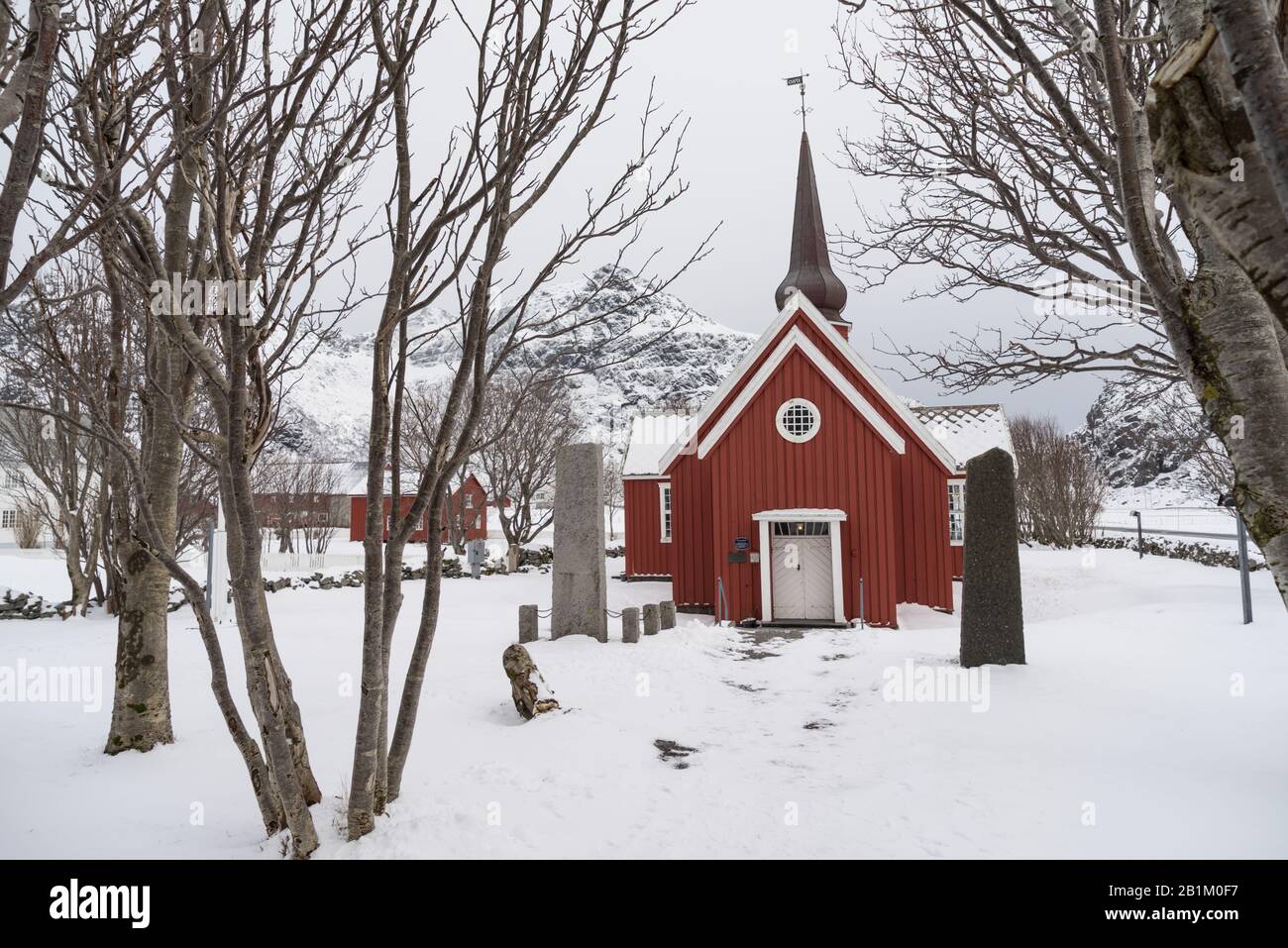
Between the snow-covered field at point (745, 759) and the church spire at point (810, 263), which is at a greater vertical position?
the church spire at point (810, 263)

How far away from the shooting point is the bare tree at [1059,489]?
88.5 feet

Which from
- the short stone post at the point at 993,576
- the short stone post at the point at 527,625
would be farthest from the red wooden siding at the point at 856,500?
the short stone post at the point at 993,576

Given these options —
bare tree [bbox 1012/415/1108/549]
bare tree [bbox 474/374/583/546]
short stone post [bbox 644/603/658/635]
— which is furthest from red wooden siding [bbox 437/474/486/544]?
bare tree [bbox 1012/415/1108/549]

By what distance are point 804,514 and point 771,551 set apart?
1.09m

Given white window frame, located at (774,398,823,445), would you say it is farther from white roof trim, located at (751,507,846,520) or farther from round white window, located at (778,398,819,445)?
white roof trim, located at (751,507,846,520)

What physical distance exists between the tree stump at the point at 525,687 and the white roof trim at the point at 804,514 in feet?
26.8

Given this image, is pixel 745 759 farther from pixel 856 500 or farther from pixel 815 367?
pixel 815 367

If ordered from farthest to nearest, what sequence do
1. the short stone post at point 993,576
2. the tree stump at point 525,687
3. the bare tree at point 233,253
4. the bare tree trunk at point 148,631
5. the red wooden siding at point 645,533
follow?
1. the red wooden siding at point 645,533
2. the short stone post at point 993,576
3. the tree stump at point 525,687
4. the bare tree trunk at point 148,631
5. the bare tree at point 233,253

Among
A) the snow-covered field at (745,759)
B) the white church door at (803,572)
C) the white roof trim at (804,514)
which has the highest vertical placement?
the white roof trim at (804,514)

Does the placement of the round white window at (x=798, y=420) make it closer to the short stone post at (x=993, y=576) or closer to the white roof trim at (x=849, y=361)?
the white roof trim at (x=849, y=361)

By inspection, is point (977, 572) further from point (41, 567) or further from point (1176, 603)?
point (41, 567)

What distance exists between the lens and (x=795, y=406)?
1481 cm

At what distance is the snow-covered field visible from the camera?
4.10m
